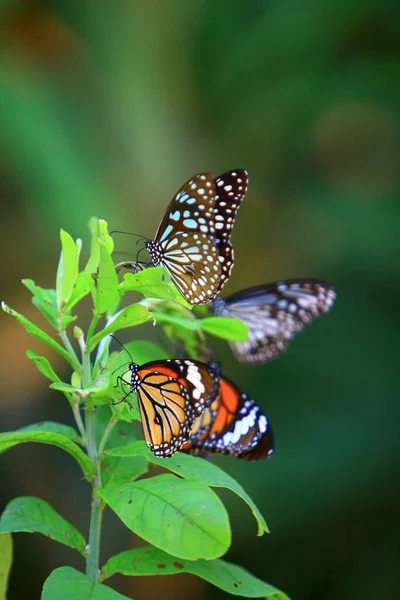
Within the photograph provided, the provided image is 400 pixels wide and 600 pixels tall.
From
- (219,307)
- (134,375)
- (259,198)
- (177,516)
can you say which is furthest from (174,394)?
(259,198)

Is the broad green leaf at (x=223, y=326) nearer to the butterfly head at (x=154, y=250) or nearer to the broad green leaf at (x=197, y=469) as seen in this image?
the broad green leaf at (x=197, y=469)

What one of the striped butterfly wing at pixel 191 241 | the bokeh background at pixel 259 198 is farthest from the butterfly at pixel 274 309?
the bokeh background at pixel 259 198

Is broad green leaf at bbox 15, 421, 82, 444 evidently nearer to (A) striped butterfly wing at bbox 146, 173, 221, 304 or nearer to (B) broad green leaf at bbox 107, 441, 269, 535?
(B) broad green leaf at bbox 107, 441, 269, 535

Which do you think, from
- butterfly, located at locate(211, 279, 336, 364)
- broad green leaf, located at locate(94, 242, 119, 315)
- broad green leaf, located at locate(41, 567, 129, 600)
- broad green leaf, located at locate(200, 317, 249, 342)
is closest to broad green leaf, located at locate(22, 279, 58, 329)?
broad green leaf, located at locate(94, 242, 119, 315)

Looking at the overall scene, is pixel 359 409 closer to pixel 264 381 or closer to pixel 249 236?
pixel 264 381

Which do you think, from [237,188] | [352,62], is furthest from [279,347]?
[352,62]
